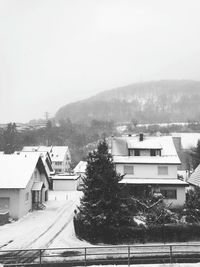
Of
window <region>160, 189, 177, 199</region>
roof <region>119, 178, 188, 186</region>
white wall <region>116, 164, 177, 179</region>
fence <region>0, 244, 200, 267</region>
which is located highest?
white wall <region>116, 164, 177, 179</region>

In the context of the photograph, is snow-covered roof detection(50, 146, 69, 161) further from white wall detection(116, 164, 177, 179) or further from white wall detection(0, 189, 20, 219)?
white wall detection(0, 189, 20, 219)

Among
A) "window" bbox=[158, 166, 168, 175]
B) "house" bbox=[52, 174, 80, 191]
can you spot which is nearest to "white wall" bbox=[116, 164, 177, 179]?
"window" bbox=[158, 166, 168, 175]

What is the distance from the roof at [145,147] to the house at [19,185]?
11042 mm

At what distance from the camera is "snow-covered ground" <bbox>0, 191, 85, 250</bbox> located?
23406 mm

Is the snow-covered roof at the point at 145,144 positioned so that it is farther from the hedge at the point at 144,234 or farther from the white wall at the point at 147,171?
the hedge at the point at 144,234

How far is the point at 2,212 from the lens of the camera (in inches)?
1287

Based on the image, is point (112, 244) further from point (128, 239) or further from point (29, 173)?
point (29, 173)

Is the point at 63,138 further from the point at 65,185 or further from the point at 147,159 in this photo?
the point at 147,159

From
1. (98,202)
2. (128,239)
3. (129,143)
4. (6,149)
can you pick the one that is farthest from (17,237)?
(6,149)

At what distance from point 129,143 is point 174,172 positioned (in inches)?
288

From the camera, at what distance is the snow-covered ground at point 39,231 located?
23406mm

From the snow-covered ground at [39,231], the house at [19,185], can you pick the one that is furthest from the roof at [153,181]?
the house at [19,185]

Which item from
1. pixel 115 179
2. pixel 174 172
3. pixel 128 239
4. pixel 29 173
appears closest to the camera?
pixel 128 239

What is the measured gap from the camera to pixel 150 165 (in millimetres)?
40969
